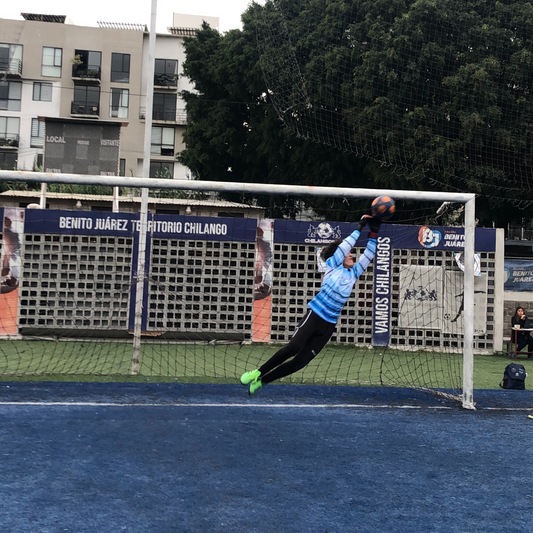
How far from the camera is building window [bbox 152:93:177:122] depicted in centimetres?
4700

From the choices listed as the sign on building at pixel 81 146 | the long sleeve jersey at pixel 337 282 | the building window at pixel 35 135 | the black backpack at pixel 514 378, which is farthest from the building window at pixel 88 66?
the long sleeve jersey at pixel 337 282

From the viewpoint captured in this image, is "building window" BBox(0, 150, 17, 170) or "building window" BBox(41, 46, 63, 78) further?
"building window" BBox(0, 150, 17, 170)

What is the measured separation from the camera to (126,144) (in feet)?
144

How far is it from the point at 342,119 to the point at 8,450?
2002cm

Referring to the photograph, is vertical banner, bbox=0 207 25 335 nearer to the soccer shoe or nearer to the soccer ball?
the soccer shoe

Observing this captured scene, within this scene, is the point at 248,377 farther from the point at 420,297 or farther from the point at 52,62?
the point at 52,62

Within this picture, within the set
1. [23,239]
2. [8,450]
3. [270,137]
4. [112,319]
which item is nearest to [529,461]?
[8,450]

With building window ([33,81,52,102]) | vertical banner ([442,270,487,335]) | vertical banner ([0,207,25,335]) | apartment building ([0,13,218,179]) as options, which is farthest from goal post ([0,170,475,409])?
building window ([33,81,52,102])

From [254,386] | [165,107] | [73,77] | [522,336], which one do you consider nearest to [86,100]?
[73,77]

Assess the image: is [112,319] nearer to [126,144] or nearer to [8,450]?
[8,450]

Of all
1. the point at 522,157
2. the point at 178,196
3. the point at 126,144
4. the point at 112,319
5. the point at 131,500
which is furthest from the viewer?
the point at 126,144

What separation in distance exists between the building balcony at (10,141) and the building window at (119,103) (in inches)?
265

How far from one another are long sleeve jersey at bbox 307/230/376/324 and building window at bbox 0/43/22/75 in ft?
142

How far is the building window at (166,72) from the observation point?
150 feet
